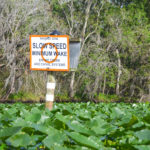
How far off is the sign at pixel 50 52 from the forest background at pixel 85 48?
9929 mm

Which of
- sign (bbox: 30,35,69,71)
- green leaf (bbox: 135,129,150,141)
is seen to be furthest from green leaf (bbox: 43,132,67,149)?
sign (bbox: 30,35,69,71)

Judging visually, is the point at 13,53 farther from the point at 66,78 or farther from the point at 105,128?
the point at 105,128

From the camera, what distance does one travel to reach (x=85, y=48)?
2006 centimetres

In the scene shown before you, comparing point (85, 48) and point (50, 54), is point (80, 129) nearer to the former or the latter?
point (50, 54)

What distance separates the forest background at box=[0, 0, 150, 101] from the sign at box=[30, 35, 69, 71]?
9.93 metres

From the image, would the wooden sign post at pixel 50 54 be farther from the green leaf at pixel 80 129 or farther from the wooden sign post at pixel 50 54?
the green leaf at pixel 80 129

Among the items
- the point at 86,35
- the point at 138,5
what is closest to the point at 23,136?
the point at 86,35

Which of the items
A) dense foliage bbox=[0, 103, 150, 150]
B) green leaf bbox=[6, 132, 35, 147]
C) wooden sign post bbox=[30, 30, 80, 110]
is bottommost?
dense foliage bbox=[0, 103, 150, 150]

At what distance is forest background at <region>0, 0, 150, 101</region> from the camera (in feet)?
46.7

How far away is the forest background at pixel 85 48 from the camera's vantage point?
14234mm

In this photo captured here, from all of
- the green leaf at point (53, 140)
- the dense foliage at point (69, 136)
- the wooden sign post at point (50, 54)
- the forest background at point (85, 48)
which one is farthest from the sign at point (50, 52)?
the forest background at point (85, 48)

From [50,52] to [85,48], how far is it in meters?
16.4

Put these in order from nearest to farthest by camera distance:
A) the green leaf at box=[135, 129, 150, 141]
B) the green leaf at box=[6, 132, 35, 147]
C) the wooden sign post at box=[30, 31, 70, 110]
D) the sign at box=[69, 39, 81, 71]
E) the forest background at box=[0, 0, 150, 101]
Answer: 1. the green leaf at box=[6, 132, 35, 147]
2. the green leaf at box=[135, 129, 150, 141]
3. the wooden sign post at box=[30, 31, 70, 110]
4. the sign at box=[69, 39, 81, 71]
5. the forest background at box=[0, 0, 150, 101]

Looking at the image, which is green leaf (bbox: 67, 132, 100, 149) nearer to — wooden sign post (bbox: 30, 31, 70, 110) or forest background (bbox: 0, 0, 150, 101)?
wooden sign post (bbox: 30, 31, 70, 110)
